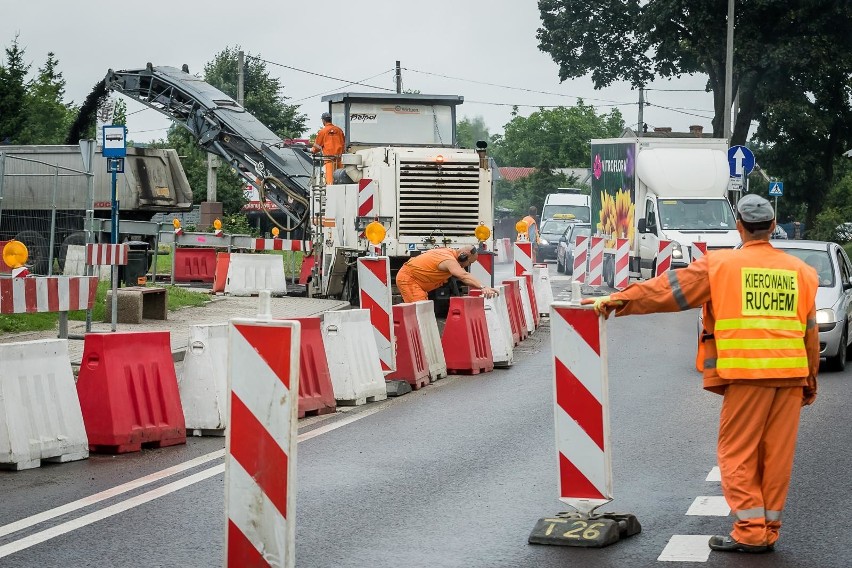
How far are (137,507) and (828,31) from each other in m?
47.3

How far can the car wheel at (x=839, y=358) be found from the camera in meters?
16.9

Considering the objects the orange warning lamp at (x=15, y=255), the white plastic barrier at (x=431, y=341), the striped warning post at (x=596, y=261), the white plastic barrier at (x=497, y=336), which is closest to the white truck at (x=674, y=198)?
the striped warning post at (x=596, y=261)

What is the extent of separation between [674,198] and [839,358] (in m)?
16.8

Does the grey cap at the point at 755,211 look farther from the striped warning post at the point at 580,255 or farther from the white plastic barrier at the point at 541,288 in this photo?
the striped warning post at the point at 580,255

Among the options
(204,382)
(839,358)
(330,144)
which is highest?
(330,144)

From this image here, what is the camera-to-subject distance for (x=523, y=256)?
26984 mm

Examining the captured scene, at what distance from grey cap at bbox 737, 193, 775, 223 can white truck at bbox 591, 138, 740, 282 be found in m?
24.5

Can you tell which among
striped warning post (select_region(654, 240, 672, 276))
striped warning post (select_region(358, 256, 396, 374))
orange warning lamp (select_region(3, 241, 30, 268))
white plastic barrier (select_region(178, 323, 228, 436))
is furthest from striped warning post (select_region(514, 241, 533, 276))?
white plastic barrier (select_region(178, 323, 228, 436))

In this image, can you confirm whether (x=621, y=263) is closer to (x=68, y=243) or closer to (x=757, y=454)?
(x=68, y=243)

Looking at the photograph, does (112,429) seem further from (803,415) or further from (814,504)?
(803,415)

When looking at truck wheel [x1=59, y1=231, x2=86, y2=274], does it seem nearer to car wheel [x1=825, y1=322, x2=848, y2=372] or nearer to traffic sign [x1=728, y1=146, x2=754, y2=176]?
car wheel [x1=825, y1=322, x2=848, y2=372]

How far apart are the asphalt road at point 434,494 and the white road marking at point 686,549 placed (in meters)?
0.05

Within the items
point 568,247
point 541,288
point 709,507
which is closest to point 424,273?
point 541,288

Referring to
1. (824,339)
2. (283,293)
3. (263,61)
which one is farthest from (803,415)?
(263,61)
